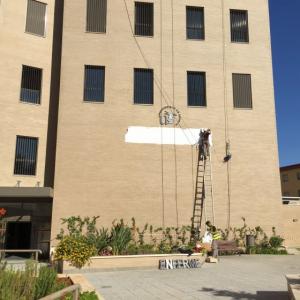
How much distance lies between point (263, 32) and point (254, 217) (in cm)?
1155

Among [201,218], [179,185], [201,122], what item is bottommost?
[201,218]

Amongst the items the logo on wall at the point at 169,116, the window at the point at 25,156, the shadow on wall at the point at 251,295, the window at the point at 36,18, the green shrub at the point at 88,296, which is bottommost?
the shadow on wall at the point at 251,295

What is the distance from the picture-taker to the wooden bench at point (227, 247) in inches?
862

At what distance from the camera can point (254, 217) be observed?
Result: 938 inches

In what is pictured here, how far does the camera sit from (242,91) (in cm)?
2550

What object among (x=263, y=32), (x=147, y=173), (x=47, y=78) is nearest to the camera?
(x=147, y=173)

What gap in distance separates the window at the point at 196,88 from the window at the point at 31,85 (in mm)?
8718

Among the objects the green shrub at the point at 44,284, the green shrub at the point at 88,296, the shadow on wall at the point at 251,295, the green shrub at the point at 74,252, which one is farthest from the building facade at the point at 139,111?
the green shrub at the point at 44,284

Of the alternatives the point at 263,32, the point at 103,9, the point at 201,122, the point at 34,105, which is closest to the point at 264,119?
the point at 201,122

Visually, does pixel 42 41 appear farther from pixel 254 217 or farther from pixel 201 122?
pixel 254 217

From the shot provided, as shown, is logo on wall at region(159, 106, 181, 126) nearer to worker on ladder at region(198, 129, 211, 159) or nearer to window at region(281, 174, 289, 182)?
worker on ladder at region(198, 129, 211, 159)

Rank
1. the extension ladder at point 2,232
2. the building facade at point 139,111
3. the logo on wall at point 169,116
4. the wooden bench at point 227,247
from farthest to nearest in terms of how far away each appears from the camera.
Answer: the logo on wall at point 169,116
the building facade at point 139,111
the extension ladder at point 2,232
the wooden bench at point 227,247

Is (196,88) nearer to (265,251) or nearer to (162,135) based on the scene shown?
(162,135)

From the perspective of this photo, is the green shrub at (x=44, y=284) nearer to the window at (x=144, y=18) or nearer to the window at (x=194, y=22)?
the window at (x=144, y=18)
